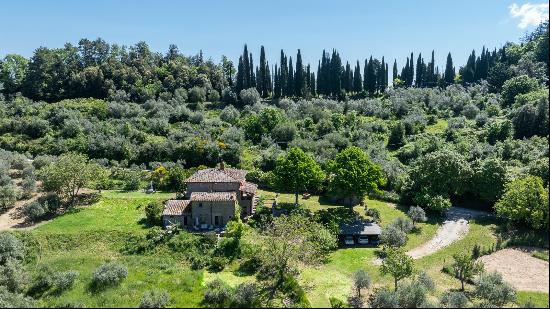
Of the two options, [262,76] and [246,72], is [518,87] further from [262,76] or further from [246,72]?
[246,72]

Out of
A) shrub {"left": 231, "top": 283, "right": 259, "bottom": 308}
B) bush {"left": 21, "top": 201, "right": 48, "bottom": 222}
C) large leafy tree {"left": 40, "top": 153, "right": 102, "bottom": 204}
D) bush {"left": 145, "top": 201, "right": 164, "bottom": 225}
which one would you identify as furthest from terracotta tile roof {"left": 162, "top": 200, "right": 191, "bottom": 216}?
shrub {"left": 231, "top": 283, "right": 259, "bottom": 308}

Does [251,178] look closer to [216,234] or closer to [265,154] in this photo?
[265,154]

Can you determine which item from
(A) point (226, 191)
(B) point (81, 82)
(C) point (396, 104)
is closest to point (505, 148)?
(C) point (396, 104)

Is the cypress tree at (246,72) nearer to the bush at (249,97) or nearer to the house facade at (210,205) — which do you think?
the bush at (249,97)

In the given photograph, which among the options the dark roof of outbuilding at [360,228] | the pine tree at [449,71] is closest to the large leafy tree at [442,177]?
the dark roof of outbuilding at [360,228]

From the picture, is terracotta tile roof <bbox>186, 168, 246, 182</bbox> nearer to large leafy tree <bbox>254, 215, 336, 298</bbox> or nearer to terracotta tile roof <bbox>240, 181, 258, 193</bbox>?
terracotta tile roof <bbox>240, 181, 258, 193</bbox>
